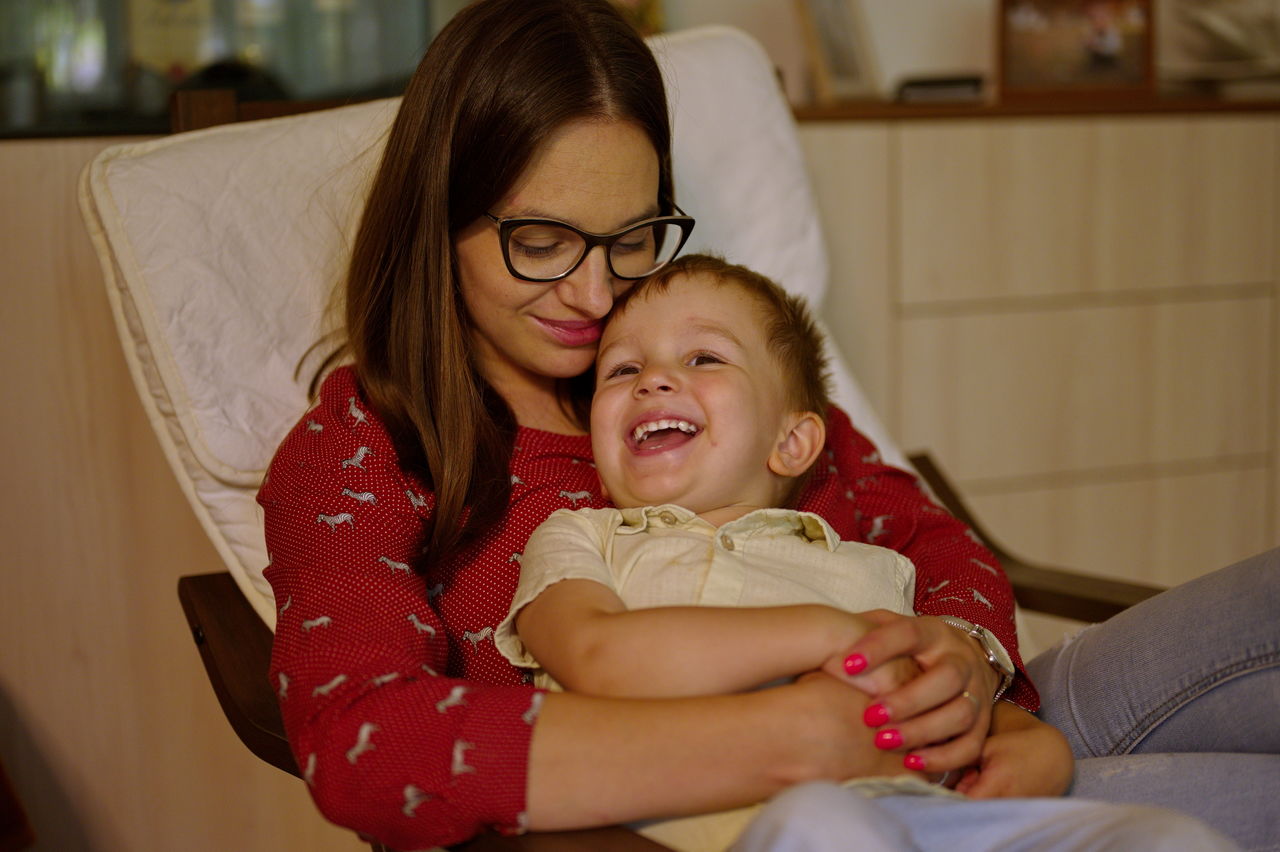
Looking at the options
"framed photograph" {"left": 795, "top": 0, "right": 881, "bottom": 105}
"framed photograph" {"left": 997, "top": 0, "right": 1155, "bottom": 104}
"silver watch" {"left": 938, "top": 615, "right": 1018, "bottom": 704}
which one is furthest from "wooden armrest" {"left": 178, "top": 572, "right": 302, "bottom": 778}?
"framed photograph" {"left": 997, "top": 0, "right": 1155, "bottom": 104}

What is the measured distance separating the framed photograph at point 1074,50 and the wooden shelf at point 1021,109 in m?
0.02

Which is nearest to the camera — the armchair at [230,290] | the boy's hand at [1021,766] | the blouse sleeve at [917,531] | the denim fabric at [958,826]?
the denim fabric at [958,826]

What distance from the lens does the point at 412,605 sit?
3.35ft

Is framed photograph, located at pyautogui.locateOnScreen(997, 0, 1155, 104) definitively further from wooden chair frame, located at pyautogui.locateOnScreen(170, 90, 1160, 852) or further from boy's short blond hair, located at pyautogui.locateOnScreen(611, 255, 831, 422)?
boy's short blond hair, located at pyautogui.locateOnScreen(611, 255, 831, 422)

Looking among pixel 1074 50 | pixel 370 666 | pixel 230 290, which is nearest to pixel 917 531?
pixel 370 666

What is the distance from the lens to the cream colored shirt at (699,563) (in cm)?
99

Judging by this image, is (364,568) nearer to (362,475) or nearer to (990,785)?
(362,475)

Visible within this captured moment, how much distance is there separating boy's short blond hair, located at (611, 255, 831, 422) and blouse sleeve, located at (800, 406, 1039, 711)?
0.14 meters

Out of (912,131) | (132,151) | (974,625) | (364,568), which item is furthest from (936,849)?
(912,131)

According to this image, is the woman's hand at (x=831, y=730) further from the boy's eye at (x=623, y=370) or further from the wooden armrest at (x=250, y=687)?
the boy's eye at (x=623, y=370)

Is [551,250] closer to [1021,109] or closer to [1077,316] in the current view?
[1021,109]

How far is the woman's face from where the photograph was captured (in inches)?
44.9

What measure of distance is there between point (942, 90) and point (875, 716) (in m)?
1.62

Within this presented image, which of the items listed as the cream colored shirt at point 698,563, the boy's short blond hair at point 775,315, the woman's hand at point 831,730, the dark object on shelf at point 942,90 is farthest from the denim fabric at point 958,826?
the dark object on shelf at point 942,90
